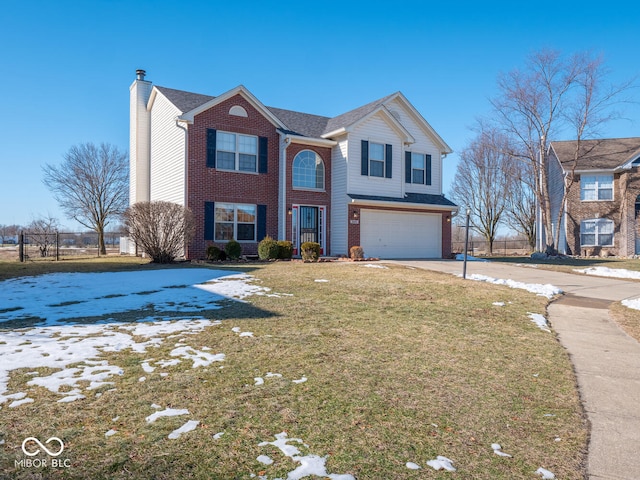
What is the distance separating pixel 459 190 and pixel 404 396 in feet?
109

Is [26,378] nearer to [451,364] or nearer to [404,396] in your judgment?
[404,396]

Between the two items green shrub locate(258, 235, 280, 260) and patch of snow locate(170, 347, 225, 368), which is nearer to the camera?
patch of snow locate(170, 347, 225, 368)

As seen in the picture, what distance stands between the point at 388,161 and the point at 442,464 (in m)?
17.3

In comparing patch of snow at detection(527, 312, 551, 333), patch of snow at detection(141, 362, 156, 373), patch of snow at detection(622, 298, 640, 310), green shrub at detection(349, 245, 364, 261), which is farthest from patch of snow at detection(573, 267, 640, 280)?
patch of snow at detection(141, 362, 156, 373)

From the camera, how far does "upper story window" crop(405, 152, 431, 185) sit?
20094 millimetres

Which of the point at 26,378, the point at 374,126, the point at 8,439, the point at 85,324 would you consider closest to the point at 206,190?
the point at 374,126

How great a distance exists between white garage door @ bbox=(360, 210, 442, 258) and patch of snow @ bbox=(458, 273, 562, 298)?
7211 millimetres

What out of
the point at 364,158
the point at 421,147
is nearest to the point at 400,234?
the point at 364,158

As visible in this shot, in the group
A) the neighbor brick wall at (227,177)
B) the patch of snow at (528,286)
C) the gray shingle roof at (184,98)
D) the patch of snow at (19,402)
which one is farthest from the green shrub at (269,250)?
the patch of snow at (19,402)

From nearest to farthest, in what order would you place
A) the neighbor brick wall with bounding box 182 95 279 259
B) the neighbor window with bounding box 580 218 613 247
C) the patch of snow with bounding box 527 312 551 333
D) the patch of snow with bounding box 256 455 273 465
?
the patch of snow with bounding box 256 455 273 465 < the patch of snow with bounding box 527 312 551 333 < the neighbor brick wall with bounding box 182 95 279 259 < the neighbor window with bounding box 580 218 613 247

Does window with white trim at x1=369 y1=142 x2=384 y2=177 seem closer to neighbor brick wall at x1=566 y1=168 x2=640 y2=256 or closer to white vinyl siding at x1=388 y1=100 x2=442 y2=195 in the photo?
white vinyl siding at x1=388 y1=100 x2=442 y2=195

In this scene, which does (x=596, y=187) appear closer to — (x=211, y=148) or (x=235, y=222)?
(x=235, y=222)

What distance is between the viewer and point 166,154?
17656 millimetres

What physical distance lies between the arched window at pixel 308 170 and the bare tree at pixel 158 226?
579 cm
